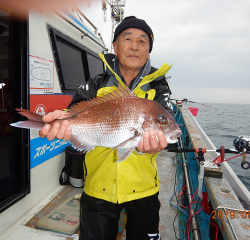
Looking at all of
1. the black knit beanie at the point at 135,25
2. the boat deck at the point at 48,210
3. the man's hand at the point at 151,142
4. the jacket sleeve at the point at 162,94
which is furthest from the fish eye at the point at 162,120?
the boat deck at the point at 48,210

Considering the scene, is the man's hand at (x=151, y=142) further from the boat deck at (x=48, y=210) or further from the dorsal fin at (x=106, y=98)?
the boat deck at (x=48, y=210)

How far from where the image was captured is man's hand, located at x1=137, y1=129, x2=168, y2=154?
160 cm

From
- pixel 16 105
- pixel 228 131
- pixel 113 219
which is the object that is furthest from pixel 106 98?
pixel 228 131

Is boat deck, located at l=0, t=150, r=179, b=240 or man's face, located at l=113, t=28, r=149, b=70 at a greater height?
man's face, located at l=113, t=28, r=149, b=70

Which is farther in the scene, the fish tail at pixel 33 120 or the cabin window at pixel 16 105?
the cabin window at pixel 16 105

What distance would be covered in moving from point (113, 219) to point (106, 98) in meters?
1.28

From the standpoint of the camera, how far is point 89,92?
6.76 ft

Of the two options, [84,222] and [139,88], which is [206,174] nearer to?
[139,88]

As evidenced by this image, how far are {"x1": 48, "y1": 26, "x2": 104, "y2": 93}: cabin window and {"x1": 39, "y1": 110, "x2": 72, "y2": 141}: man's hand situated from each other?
6.82 feet

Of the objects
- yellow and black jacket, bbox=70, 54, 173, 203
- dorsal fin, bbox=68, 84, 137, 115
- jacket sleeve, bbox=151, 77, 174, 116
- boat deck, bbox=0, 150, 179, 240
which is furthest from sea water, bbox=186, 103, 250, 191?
dorsal fin, bbox=68, 84, 137, 115

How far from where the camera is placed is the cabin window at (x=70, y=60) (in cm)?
340

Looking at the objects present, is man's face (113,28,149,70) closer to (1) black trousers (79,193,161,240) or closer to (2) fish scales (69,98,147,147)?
(2) fish scales (69,98,147,147)

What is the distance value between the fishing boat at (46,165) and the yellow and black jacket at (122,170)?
2.05 ft

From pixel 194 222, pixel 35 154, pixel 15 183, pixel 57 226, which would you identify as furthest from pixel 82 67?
pixel 194 222
